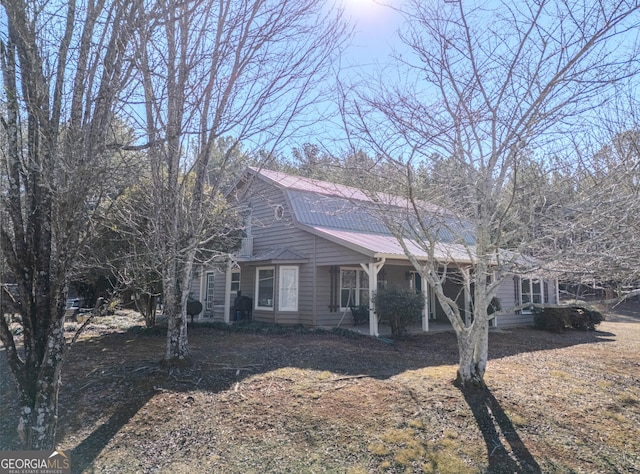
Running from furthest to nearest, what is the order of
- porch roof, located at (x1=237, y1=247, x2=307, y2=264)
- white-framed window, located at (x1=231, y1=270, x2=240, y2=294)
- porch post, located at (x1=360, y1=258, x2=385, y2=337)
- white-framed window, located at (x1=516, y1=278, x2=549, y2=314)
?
white-framed window, located at (x1=516, y1=278, x2=549, y2=314) < white-framed window, located at (x1=231, y1=270, x2=240, y2=294) < porch roof, located at (x1=237, y1=247, x2=307, y2=264) < porch post, located at (x1=360, y1=258, x2=385, y2=337)

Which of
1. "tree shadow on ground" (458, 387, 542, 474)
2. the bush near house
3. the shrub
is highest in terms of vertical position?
the shrub

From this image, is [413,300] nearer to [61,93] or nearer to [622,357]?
[622,357]

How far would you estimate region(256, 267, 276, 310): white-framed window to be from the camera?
A: 1416cm

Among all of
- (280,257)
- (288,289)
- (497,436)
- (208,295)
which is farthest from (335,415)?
(208,295)

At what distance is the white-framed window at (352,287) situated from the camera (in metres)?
13.7

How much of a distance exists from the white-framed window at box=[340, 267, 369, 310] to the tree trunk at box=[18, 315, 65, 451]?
10.6m

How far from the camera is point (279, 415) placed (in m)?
5.09

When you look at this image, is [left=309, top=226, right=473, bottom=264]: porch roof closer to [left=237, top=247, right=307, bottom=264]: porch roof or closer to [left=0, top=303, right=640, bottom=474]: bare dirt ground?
[left=237, top=247, right=307, bottom=264]: porch roof

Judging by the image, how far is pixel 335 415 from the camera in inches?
199

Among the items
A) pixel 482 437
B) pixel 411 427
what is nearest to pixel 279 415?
Answer: pixel 411 427

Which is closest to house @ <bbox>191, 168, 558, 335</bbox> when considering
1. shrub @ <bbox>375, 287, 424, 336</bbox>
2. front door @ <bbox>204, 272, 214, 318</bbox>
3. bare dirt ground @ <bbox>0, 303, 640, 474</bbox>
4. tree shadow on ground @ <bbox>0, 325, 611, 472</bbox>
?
front door @ <bbox>204, 272, 214, 318</bbox>

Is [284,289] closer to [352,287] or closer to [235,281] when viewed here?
[352,287]

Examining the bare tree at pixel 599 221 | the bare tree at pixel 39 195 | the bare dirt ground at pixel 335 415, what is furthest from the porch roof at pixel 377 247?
the bare tree at pixel 39 195

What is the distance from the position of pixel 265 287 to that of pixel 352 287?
2.96m
